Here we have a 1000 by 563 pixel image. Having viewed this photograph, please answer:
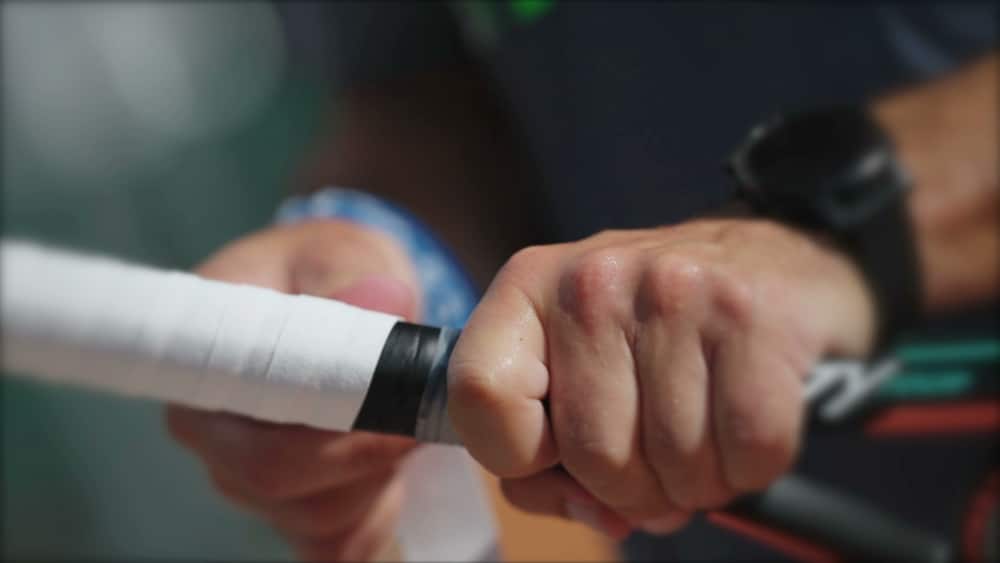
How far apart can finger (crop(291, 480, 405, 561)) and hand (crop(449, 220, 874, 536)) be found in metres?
0.05

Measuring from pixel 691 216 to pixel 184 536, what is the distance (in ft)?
1.01

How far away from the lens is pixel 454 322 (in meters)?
0.36

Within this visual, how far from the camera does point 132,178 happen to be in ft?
2.89

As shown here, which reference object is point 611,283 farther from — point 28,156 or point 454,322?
point 28,156

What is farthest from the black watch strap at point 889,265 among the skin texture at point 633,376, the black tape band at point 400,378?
the black tape band at point 400,378

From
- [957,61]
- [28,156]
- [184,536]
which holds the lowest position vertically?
[184,536]

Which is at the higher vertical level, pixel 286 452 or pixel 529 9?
pixel 529 9

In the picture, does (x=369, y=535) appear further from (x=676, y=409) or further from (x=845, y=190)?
(x=845, y=190)

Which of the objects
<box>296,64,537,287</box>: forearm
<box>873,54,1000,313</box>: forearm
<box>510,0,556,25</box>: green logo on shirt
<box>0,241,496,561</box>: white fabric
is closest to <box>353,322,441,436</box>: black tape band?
<box>0,241,496,561</box>: white fabric

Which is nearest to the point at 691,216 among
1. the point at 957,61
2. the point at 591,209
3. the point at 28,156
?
the point at 591,209

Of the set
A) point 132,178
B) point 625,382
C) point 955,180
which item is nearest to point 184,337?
point 625,382

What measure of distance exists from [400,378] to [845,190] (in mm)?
263

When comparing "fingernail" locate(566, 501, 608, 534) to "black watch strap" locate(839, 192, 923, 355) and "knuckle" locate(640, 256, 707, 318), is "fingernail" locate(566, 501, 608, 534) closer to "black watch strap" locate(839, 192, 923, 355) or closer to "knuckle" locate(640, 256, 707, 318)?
"knuckle" locate(640, 256, 707, 318)

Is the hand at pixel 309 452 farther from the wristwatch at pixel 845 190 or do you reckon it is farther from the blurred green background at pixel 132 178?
the wristwatch at pixel 845 190
